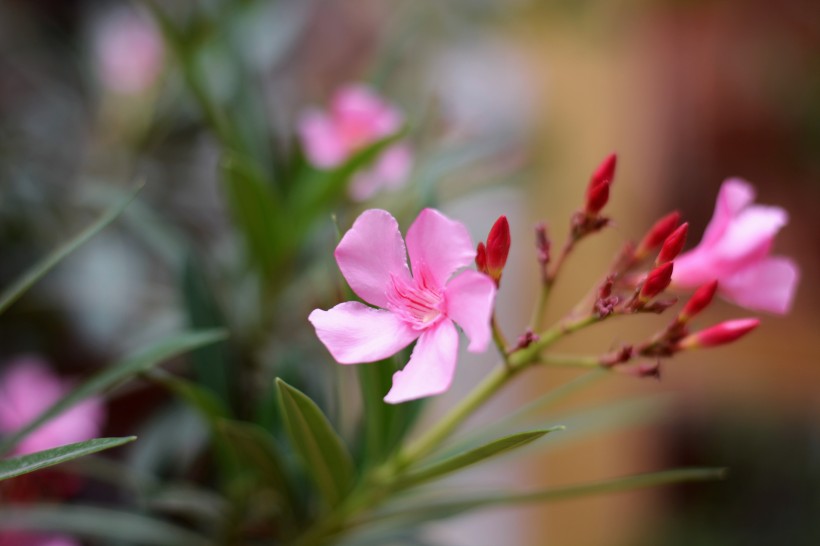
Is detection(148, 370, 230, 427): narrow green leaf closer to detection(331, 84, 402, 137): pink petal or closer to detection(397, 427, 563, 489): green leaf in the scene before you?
detection(397, 427, 563, 489): green leaf

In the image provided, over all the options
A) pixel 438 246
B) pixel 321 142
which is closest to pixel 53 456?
pixel 438 246

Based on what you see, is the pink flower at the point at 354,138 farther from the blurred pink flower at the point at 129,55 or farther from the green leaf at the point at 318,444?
the blurred pink flower at the point at 129,55

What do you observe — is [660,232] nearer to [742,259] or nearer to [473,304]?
[742,259]

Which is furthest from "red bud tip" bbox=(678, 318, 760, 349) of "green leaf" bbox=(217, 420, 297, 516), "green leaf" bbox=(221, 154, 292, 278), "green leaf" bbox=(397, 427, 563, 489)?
"green leaf" bbox=(221, 154, 292, 278)

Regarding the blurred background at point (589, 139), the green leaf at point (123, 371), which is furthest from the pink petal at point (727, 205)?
the blurred background at point (589, 139)

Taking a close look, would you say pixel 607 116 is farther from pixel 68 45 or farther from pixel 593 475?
pixel 68 45
